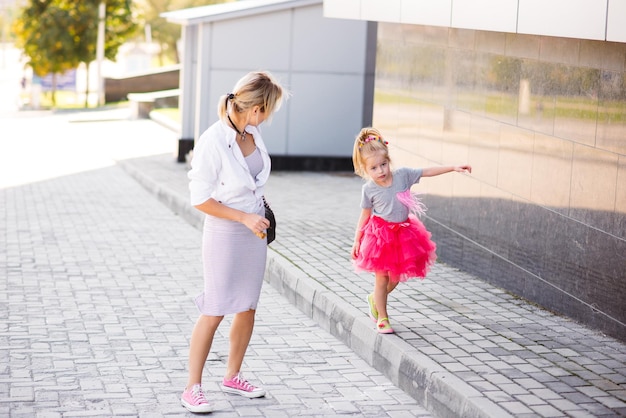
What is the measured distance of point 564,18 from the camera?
21.7 ft

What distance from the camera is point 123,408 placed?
5.70m

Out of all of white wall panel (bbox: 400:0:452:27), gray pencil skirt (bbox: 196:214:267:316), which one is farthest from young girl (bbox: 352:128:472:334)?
white wall panel (bbox: 400:0:452:27)

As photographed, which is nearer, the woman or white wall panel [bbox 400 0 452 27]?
the woman

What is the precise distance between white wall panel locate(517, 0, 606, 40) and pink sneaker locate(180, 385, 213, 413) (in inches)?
119

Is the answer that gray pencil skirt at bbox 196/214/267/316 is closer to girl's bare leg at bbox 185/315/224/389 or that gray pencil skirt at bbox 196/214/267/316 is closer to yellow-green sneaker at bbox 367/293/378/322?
girl's bare leg at bbox 185/315/224/389

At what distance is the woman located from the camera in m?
5.46

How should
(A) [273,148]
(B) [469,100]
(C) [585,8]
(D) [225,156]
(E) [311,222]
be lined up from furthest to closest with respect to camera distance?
(A) [273,148] → (E) [311,222] → (B) [469,100] → (C) [585,8] → (D) [225,156]

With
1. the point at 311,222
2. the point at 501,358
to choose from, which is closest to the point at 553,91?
the point at 501,358

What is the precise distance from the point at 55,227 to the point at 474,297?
19.4 ft

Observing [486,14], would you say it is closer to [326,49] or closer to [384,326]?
[384,326]

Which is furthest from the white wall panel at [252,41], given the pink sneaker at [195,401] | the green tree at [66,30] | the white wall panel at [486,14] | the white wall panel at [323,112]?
the green tree at [66,30]

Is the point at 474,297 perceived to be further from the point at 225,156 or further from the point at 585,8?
the point at 225,156

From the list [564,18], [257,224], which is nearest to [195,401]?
[257,224]

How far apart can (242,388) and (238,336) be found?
323 millimetres
